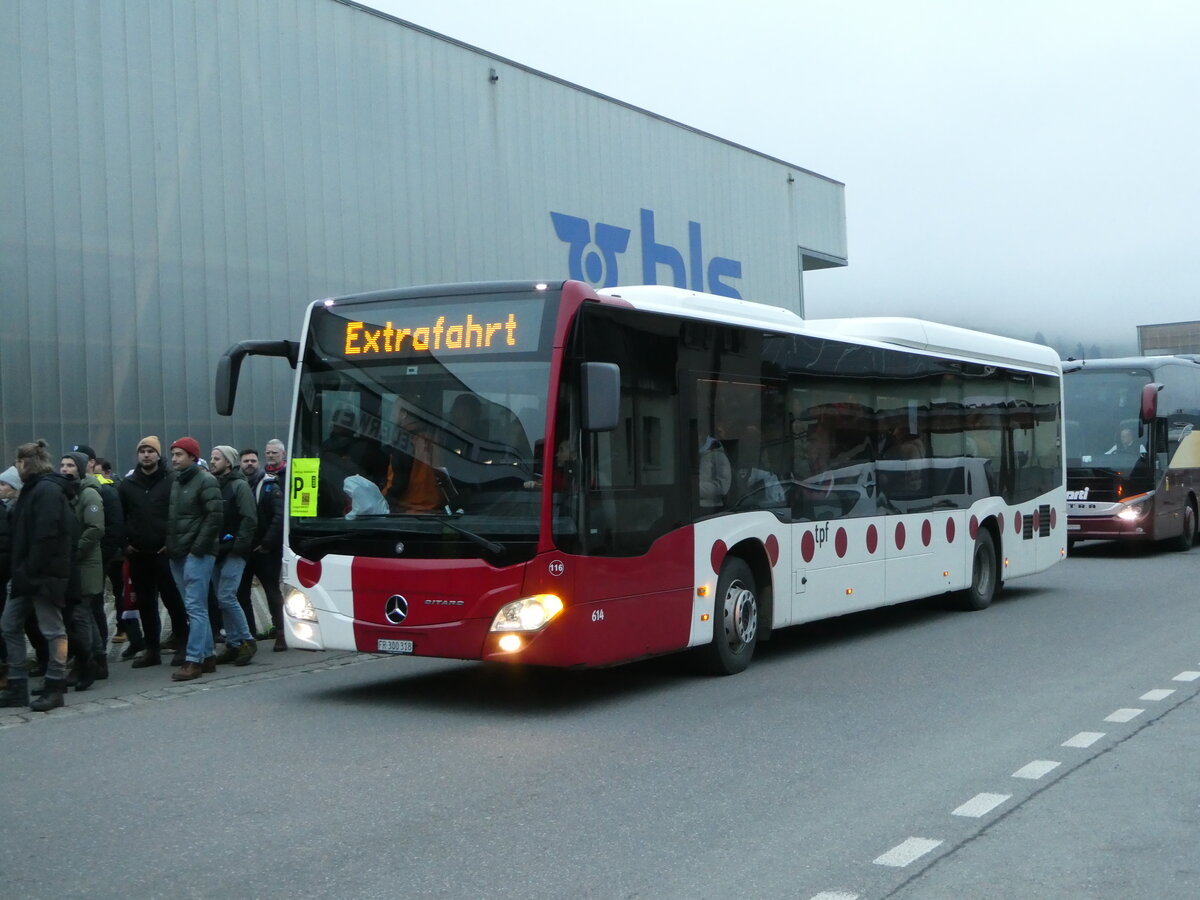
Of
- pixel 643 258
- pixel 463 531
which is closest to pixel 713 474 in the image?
pixel 463 531

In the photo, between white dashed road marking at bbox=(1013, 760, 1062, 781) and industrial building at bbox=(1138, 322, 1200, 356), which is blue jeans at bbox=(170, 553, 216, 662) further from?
industrial building at bbox=(1138, 322, 1200, 356)

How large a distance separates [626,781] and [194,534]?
5.15 metres

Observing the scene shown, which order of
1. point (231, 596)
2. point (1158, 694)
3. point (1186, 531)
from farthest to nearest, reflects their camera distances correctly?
1. point (1186, 531)
2. point (231, 596)
3. point (1158, 694)

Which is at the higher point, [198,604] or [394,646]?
[198,604]

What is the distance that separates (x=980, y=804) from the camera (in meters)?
6.22

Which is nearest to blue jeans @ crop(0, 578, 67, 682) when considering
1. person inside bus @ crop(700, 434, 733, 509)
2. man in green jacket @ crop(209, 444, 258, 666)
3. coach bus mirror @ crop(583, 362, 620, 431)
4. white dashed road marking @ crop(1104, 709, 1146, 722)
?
man in green jacket @ crop(209, 444, 258, 666)

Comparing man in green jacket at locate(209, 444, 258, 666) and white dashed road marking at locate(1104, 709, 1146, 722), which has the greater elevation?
man in green jacket at locate(209, 444, 258, 666)

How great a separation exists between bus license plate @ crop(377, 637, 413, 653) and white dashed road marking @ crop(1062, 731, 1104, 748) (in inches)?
155

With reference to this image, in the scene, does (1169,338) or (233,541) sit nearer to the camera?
(233,541)

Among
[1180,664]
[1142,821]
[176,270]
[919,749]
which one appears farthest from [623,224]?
[1142,821]

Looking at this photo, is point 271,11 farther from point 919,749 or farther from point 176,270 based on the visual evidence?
point 919,749

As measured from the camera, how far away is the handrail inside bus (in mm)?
9750

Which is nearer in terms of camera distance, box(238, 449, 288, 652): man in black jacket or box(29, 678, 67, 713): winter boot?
box(29, 678, 67, 713): winter boot

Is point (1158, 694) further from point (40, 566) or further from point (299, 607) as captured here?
point (40, 566)
